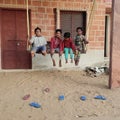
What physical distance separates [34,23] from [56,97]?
3.75m

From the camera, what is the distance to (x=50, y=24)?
34.8 feet

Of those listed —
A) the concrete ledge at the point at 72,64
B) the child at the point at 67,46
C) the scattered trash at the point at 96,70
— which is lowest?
the scattered trash at the point at 96,70

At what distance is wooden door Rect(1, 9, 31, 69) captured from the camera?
34.0ft

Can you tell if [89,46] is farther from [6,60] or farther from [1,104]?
[1,104]

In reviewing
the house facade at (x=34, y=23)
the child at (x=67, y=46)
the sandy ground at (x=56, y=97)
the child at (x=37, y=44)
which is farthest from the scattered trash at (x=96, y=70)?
the child at (x=37, y=44)

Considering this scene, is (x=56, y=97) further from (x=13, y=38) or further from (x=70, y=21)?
(x=70, y=21)

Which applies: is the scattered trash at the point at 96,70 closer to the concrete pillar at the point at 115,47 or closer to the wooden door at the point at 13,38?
the concrete pillar at the point at 115,47

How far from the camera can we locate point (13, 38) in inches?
410

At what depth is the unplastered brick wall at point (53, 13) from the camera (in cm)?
1040

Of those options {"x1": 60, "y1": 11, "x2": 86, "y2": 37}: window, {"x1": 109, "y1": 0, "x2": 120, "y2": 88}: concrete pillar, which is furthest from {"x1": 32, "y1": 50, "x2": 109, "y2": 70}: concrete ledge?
{"x1": 109, "y1": 0, "x2": 120, "y2": 88}: concrete pillar

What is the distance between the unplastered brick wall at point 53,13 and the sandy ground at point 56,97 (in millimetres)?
1883

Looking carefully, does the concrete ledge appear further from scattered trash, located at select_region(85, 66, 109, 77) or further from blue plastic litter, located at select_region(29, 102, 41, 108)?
blue plastic litter, located at select_region(29, 102, 41, 108)

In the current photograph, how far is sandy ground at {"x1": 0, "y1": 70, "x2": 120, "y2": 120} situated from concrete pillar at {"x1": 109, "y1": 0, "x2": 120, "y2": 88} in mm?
319

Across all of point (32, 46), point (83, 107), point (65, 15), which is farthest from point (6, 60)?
point (83, 107)
